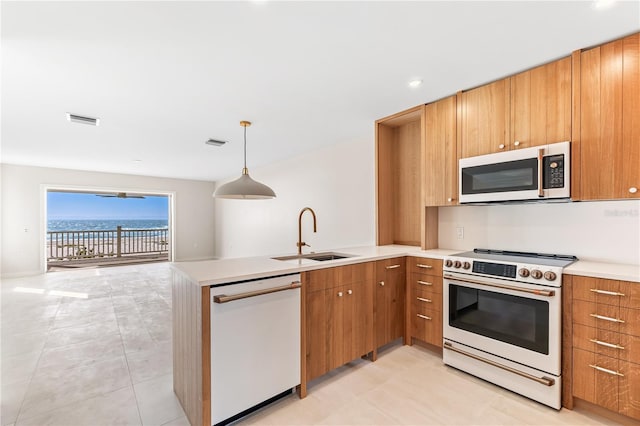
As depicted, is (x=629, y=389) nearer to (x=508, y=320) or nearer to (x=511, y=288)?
(x=508, y=320)

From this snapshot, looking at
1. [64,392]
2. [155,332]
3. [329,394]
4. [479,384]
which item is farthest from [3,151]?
[479,384]

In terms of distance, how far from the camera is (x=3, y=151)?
4.93m

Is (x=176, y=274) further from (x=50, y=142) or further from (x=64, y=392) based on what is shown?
(x=50, y=142)

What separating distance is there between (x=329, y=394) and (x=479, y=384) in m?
1.15

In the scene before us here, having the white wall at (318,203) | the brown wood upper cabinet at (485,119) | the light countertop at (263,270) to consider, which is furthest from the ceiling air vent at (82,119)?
the brown wood upper cabinet at (485,119)

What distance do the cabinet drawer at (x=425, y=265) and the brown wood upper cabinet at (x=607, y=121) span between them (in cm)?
110

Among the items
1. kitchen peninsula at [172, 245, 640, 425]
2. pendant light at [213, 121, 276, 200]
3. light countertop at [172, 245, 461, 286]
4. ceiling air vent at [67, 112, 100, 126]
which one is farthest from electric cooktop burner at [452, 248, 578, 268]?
ceiling air vent at [67, 112, 100, 126]

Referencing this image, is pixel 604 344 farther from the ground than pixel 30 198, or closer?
closer

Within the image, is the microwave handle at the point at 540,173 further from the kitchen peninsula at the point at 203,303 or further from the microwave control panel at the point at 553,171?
the kitchen peninsula at the point at 203,303

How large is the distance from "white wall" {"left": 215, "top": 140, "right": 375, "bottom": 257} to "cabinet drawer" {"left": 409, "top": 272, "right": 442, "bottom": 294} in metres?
1.17

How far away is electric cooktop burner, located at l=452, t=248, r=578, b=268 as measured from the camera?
2057 millimetres

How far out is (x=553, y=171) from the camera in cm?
207

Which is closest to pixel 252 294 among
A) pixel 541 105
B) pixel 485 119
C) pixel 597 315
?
pixel 597 315

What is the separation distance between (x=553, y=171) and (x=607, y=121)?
41 cm
